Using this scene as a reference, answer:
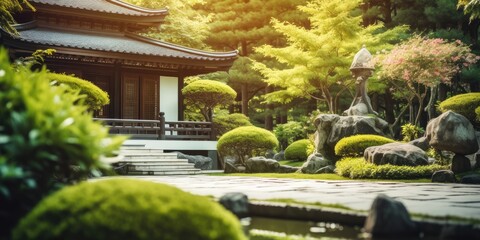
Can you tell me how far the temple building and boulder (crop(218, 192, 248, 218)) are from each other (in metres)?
16.0

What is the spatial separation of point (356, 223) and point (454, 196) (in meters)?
3.46

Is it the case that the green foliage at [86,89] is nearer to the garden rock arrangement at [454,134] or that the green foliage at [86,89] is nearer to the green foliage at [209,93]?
the green foliage at [209,93]

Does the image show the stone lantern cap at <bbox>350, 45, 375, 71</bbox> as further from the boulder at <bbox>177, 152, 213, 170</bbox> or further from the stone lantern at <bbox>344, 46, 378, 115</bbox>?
the boulder at <bbox>177, 152, 213, 170</bbox>

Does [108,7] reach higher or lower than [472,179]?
higher

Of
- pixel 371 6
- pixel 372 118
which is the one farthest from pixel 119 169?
pixel 371 6

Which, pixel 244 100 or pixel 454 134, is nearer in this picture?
pixel 454 134

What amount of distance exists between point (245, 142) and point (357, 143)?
16.2ft

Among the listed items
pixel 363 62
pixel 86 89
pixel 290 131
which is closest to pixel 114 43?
pixel 86 89

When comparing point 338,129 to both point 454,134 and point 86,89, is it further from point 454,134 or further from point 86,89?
point 86,89

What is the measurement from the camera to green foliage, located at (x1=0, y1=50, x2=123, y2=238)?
407 centimetres

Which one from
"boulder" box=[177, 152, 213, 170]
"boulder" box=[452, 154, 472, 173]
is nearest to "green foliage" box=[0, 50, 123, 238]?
"boulder" box=[452, 154, 472, 173]

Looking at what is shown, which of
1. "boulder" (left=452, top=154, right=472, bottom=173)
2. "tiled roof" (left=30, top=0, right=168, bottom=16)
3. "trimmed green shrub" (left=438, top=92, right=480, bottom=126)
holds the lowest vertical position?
"boulder" (left=452, top=154, right=472, bottom=173)

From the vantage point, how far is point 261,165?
1958 cm

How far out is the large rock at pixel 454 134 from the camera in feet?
48.5
